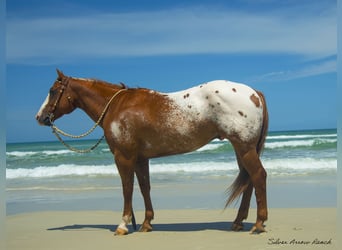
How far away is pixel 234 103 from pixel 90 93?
2108 millimetres

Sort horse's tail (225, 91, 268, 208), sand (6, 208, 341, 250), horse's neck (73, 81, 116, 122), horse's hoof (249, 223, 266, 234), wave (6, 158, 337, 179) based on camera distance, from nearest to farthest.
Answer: sand (6, 208, 341, 250), horse's hoof (249, 223, 266, 234), horse's tail (225, 91, 268, 208), horse's neck (73, 81, 116, 122), wave (6, 158, 337, 179)

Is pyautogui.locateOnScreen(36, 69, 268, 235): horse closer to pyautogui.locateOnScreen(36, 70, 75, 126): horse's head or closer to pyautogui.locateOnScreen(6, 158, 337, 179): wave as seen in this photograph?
pyautogui.locateOnScreen(36, 70, 75, 126): horse's head

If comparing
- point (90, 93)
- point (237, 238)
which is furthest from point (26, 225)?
point (237, 238)

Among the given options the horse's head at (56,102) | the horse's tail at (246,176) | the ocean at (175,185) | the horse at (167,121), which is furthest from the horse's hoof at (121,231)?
the ocean at (175,185)

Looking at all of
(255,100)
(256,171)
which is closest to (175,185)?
(256,171)

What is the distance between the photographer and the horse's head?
256 inches

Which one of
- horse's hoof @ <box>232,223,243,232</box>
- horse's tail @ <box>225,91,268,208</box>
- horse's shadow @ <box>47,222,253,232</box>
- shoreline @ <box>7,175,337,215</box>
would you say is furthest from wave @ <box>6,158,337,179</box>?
horse's tail @ <box>225,91,268,208</box>

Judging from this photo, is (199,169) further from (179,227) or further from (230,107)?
(230,107)

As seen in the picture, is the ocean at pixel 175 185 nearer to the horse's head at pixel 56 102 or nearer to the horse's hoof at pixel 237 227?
the horse's hoof at pixel 237 227

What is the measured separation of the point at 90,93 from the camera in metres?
6.49

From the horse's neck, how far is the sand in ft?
5.40

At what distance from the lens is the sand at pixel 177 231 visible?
530cm

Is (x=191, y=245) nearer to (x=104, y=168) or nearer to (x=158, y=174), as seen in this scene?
(x=158, y=174)

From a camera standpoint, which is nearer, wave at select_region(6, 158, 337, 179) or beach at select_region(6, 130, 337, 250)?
beach at select_region(6, 130, 337, 250)
